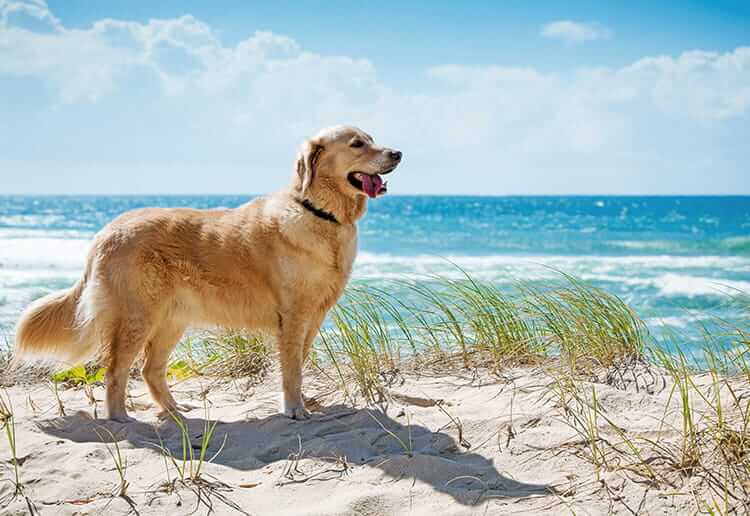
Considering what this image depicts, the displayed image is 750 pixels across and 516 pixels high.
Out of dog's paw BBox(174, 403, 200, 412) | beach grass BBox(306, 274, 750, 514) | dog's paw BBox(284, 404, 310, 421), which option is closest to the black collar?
beach grass BBox(306, 274, 750, 514)

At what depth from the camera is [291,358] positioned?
434cm

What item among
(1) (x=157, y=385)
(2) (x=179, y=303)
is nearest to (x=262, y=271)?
(2) (x=179, y=303)

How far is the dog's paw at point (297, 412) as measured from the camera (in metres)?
4.22

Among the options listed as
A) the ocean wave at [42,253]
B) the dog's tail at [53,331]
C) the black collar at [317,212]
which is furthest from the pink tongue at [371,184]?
the ocean wave at [42,253]

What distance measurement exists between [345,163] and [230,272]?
3.13 ft

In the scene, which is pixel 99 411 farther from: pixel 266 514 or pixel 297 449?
pixel 266 514

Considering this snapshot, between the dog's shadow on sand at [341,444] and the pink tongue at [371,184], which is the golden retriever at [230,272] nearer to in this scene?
the pink tongue at [371,184]

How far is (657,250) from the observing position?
26.6 m

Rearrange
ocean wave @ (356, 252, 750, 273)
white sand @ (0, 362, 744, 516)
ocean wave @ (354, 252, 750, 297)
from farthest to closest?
ocean wave @ (356, 252, 750, 273), ocean wave @ (354, 252, 750, 297), white sand @ (0, 362, 744, 516)

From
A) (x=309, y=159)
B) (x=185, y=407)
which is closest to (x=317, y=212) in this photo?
(x=309, y=159)

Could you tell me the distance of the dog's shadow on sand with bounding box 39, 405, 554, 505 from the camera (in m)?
3.14

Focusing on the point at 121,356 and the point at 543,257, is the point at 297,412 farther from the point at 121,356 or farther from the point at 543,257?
the point at 543,257

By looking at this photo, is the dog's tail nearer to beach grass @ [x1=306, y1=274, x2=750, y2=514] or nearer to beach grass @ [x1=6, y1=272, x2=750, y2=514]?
beach grass @ [x1=6, y1=272, x2=750, y2=514]

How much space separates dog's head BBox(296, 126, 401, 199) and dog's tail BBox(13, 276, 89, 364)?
61.4 inches
